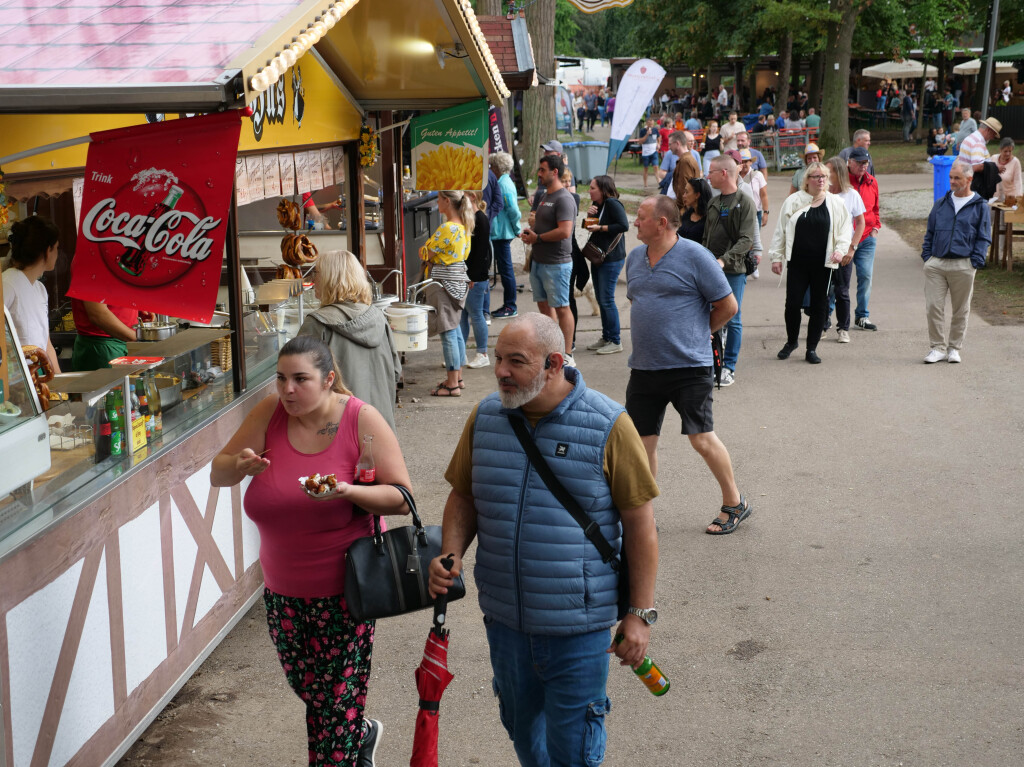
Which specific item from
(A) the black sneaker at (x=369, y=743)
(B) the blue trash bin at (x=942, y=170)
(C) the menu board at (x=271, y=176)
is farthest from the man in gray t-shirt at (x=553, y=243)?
(B) the blue trash bin at (x=942, y=170)

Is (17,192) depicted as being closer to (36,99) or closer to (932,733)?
(36,99)

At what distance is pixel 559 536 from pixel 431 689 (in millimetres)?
619

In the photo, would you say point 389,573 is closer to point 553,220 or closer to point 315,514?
point 315,514

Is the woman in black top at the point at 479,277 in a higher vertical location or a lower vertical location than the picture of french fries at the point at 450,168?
lower

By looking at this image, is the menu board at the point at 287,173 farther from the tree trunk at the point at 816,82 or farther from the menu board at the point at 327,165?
the tree trunk at the point at 816,82

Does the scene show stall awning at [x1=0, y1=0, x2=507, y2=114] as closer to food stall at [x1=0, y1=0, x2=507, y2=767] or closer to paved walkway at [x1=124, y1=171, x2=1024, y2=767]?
food stall at [x1=0, y1=0, x2=507, y2=767]

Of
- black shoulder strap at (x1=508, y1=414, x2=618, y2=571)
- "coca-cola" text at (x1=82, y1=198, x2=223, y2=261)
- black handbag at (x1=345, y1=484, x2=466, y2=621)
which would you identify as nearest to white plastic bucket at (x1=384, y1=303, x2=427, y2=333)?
"coca-cola" text at (x1=82, y1=198, x2=223, y2=261)

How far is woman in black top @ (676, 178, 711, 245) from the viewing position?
9.23 m

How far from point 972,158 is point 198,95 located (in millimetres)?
12854

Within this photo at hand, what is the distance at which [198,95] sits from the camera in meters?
3.32

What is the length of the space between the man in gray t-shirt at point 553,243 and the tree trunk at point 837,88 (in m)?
23.3

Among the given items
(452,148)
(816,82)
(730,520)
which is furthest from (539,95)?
(816,82)

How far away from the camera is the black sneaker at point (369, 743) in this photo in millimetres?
4053

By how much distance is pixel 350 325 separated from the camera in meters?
5.45
